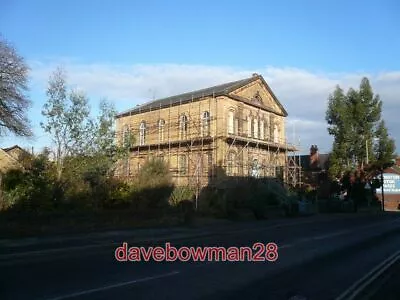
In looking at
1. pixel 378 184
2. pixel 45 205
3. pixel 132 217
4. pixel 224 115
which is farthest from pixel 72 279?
pixel 378 184

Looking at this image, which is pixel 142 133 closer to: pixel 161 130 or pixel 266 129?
pixel 161 130

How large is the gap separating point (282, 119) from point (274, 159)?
6877 millimetres

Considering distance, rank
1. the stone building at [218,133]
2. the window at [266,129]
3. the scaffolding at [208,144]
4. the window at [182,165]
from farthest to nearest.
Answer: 1. the window at [266,129]
2. the window at [182,165]
3. the stone building at [218,133]
4. the scaffolding at [208,144]

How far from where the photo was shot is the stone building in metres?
49.8

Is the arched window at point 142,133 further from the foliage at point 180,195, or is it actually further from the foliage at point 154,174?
the foliage at point 154,174

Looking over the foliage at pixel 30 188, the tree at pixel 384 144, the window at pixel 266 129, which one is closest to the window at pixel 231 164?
the window at pixel 266 129

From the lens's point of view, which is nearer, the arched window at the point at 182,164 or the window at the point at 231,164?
the window at the point at 231,164

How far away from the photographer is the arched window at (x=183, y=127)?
5328 centimetres

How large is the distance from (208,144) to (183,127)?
462 cm

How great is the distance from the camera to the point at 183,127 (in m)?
53.7

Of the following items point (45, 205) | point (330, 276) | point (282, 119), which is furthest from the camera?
point (282, 119)

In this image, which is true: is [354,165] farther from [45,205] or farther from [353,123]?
[45,205]

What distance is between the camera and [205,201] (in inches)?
1371

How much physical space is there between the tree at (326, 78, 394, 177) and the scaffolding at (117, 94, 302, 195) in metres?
7.74
